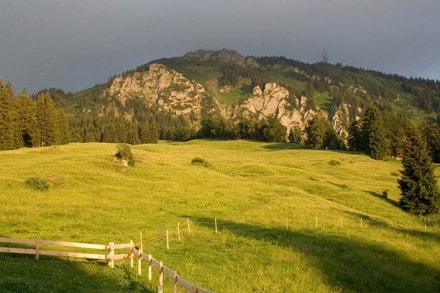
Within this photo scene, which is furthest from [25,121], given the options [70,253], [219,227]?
[70,253]

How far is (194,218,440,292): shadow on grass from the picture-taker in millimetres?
26734

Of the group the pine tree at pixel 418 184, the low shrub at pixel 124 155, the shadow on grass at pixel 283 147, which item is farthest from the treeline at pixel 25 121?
the pine tree at pixel 418 184

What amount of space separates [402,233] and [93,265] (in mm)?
29503

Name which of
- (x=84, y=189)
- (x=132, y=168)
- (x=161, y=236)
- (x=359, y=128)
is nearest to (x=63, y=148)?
(x=132, y=168)

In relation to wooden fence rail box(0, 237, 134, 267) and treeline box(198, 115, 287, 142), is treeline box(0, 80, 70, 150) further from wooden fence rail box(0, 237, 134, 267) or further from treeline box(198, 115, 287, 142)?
treeline box(198, 115, 287, 142)

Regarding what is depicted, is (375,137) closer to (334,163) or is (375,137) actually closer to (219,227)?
(334,163)

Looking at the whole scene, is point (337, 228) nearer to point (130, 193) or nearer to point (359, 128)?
point (130, 193)

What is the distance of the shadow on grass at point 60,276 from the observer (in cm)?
1728

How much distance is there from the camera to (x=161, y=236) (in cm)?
3709

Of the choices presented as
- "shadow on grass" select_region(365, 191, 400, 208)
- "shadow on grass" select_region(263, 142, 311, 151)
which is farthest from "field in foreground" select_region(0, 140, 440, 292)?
"shadow on grass" select_region(263, 142, 311, 151)

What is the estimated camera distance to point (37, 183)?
170ft

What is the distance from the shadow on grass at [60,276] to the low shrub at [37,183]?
27902mm

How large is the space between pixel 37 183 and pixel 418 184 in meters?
56.9

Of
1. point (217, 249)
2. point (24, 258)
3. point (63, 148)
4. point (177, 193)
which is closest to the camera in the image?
point (24, 258)
